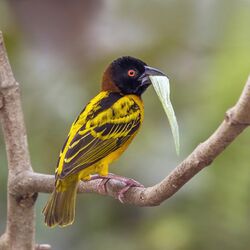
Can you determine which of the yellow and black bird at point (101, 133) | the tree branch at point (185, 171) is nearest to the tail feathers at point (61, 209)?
the yellow and black bird at point (101, 133)

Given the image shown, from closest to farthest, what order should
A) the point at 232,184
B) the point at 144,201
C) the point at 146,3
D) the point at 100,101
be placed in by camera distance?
the point at 144,201 → the point at 100,101 → the point at 232,184 → the point at 146,3

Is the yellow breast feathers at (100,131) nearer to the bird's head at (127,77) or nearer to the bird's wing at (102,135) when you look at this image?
the bird's wing at (102,135)

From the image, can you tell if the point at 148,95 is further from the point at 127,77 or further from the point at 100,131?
the point at 100,131

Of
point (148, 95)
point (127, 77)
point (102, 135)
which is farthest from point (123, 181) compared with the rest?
point (148, 95)

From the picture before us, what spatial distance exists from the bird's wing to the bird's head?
16 cm

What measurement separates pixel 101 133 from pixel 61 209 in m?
0.41

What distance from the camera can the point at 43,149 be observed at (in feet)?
13.8

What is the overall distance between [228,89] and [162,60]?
1.85 feet

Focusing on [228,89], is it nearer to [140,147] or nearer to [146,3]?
[140,147]

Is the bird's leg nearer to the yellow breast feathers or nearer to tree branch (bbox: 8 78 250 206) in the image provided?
tree branch (bbox: 8 78 250 206)

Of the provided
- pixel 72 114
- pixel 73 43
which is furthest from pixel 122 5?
pixel 72 114

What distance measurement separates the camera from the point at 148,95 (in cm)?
444

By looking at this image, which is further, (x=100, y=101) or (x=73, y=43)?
(x=73, y=43)

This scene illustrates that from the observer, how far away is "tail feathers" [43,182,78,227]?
3217 millimetres
